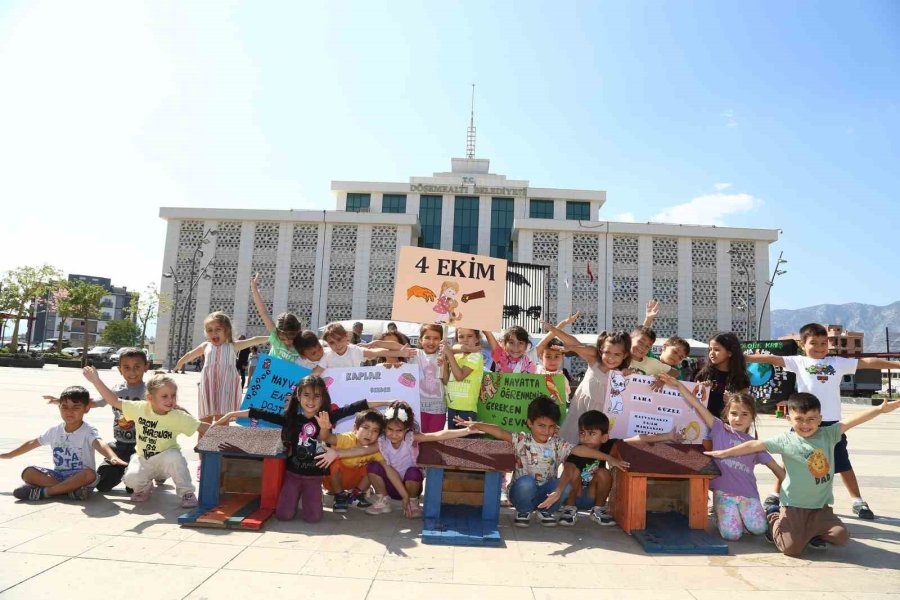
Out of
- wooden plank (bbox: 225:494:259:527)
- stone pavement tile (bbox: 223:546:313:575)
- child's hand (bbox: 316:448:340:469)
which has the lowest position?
stone pavement tile (bbox: 223:546:313:575)

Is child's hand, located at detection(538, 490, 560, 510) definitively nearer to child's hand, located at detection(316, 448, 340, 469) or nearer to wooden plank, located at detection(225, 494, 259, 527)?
child's hand, located at detection(316, 448, 340, 469)

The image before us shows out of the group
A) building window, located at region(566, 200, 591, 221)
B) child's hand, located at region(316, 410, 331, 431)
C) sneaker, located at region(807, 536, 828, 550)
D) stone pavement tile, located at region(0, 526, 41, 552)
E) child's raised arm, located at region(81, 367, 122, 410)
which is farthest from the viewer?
building window, located at region(566, 200, 591, 221)

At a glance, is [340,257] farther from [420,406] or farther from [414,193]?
[420,406]

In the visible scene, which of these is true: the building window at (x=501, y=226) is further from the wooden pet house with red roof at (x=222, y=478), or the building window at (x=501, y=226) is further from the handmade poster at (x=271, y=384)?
the wooden pet house with red roof at (x=222, y=478)

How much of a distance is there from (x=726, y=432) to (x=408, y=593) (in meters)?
3.33

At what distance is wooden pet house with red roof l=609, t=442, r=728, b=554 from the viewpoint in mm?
4352

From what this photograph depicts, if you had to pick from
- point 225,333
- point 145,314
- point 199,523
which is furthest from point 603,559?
point 145,314

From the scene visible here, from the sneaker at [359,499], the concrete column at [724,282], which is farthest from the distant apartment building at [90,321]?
the sneaker at [359,499]

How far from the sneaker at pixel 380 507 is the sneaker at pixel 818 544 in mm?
3454

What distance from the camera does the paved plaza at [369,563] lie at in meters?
3.22

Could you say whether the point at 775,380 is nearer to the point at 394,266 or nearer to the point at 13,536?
the point at 13,536

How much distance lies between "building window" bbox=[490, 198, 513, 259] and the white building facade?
1.80 metres

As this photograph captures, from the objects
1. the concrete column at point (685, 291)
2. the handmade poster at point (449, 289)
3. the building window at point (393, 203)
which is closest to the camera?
the handmade poster at point (449, 289)

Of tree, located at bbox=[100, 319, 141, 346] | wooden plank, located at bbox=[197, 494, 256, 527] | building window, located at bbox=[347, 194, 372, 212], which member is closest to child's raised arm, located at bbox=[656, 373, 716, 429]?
wooden plank, located at bbox=[197, 494, 256, 527]
